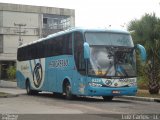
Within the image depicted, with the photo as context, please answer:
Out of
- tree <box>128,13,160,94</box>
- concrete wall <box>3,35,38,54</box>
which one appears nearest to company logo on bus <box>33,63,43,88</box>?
tree <box>128,13,160,94</box>

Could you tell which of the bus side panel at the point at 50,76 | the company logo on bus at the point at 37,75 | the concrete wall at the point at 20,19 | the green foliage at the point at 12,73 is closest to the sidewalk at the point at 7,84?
the green foliage at the point at 12,73

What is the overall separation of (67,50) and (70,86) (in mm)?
1836

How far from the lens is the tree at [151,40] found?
27.1 metres

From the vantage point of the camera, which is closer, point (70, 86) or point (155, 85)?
point (70, 86)

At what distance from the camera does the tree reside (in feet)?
88.8

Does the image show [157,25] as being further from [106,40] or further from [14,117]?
[14,117]

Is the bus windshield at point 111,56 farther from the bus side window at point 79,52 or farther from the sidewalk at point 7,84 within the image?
the sidewalk at point 7,84

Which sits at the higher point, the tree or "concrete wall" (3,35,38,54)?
"concrete wall" (3,35,38,54)

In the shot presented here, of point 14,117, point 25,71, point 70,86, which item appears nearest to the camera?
Answer: point 14,117

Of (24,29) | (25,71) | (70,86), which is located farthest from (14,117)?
(24,29)

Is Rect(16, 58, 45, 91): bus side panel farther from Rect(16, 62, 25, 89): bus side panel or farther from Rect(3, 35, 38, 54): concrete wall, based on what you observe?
Rect(3, 35, 38, 54): concrete wall

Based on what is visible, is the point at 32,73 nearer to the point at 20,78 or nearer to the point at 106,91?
the point at 20,78

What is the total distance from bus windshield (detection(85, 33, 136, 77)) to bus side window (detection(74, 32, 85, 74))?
1.54 feet

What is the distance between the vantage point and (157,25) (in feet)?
87.8
